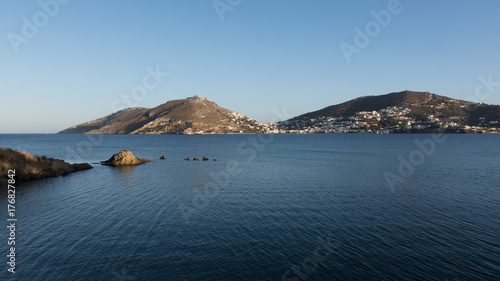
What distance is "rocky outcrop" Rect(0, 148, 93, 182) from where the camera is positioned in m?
46.8

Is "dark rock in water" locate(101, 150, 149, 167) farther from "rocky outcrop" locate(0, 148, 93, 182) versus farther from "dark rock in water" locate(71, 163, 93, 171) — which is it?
"rocky outcrop" locate(0, 148, 93, 182)

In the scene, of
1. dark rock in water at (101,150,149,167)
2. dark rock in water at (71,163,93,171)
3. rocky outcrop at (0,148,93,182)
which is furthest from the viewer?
dark rock in water at (101,150,149,167)

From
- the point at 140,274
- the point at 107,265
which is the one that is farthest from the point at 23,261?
the point at 140,274

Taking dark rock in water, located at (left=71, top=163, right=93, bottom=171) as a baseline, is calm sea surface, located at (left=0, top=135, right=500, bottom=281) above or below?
below

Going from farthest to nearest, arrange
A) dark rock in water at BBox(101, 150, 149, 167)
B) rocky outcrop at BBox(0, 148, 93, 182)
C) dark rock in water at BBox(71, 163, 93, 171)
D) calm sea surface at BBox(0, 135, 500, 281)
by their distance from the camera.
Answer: dark rock in water at BBox(101, 150, 149, 167) → dark rock in water at BBox(71, 163, 93, 171) → rocky outcrop at BBox(0, 148, 93, 182) → calm sea surface at BBox(0, 135, 500, 281)

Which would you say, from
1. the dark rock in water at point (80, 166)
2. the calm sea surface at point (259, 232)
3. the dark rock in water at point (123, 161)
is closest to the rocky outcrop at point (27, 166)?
the dark rock in water at point (80, 166)

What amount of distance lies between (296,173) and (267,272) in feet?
132

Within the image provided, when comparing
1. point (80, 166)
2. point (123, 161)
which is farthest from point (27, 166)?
point (123, 161)

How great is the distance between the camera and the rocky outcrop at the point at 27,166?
4684 cm

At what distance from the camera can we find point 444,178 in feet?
159

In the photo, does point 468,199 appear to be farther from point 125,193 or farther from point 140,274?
point 125,193

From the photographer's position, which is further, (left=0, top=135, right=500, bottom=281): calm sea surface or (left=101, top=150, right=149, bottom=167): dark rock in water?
(left=101, top=150, right=149, bottom=167): dark rock in water

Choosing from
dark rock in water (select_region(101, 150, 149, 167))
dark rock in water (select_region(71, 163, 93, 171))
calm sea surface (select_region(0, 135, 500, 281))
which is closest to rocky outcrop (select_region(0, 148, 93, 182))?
dark rock in water (select_region(71, 163, 93, 171))

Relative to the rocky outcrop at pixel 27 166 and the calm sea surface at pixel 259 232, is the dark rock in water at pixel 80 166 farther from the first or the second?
the calm sea surface at pixel 259 232
